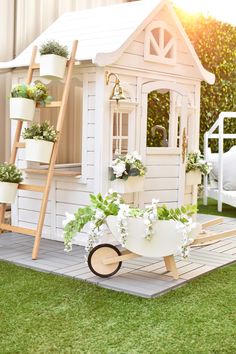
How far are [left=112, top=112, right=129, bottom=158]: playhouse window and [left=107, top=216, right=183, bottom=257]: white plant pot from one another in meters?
1.43

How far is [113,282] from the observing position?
4109 millimetres

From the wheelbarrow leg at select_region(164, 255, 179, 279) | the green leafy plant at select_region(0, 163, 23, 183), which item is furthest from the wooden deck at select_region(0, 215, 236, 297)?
the green leafy plant at select_region(0, 163, 23, 183)

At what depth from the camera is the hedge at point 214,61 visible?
29.1ft

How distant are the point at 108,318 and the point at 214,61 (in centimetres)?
663

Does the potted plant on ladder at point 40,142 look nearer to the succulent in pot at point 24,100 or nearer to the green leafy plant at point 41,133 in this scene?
the green leafy plant at point 41,133

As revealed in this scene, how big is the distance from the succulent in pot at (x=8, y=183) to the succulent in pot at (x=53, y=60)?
909 millimetres

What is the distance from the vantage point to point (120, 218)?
4.04 meters

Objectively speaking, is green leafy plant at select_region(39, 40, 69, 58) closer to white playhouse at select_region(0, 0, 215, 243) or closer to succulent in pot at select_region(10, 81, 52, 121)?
white playhouse at select_region(0, 0, 215, 243)

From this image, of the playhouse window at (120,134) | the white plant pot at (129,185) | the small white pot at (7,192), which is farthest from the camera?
the playhouse window at (120,134)

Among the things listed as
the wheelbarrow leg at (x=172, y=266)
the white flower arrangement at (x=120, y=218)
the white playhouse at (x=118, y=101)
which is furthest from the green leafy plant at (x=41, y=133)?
the wheelbarrow leg at (x=172, y=266)

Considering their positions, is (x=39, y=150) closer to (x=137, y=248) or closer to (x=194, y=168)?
(x=137, y=248)

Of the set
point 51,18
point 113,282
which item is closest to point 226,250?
point 113,282

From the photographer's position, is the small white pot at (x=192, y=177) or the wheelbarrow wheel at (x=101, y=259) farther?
the small white pot at (x=192, y=177)

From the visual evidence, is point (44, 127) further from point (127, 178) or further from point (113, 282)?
point (113, 282)
